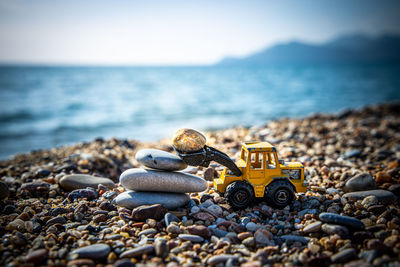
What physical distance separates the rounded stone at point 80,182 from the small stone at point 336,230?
15.7 feet

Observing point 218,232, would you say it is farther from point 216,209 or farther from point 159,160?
point 159,160

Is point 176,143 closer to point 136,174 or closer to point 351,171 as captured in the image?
point 136,174

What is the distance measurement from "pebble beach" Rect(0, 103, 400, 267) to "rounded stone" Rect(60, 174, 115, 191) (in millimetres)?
22

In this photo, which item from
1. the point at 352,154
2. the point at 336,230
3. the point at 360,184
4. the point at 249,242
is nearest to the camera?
the point at 249,242

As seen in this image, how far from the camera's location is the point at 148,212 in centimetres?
491

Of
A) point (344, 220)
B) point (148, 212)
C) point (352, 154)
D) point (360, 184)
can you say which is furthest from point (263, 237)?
point (352, 154)

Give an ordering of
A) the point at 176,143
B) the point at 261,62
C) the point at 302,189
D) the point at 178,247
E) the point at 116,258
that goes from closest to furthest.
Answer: the point at 116,258 → the point at 178,247 → the point at 176,143 → the point at 302,189 → the point at 261,62

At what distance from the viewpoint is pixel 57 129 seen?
18625 mm

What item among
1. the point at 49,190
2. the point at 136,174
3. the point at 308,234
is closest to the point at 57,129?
the point at 49,190

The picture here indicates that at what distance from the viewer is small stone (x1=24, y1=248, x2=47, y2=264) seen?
12.4 feet

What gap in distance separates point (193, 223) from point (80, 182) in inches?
126

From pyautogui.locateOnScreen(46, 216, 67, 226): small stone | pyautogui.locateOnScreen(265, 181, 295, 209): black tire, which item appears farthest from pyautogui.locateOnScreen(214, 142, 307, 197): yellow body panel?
pyautogui.locateOnScreen(46, 216, 67, 226): small stone

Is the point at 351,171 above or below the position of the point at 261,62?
below

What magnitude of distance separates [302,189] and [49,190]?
18.9 feet
